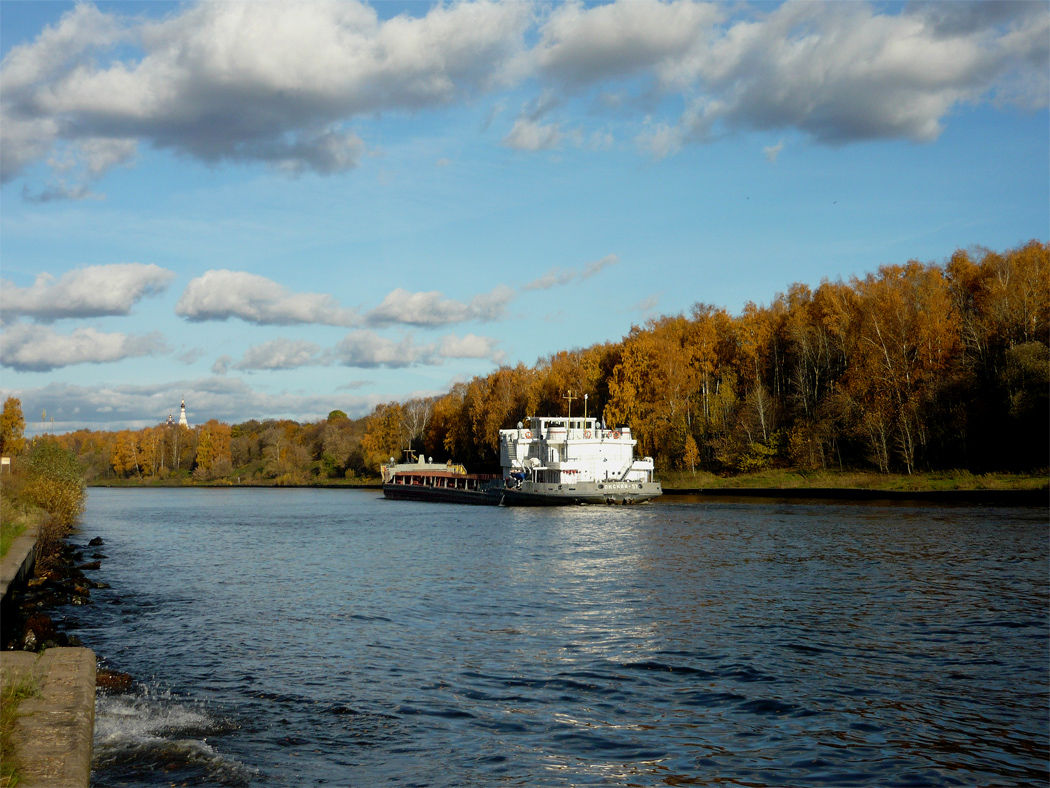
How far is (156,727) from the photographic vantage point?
1264cm

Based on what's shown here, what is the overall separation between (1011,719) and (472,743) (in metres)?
8.26

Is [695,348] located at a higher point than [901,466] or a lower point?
higher

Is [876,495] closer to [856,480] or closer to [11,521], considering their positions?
[856,480]

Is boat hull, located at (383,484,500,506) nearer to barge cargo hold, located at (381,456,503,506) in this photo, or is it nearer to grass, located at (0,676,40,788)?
barge cargo hold, located at (381,456,503,506)

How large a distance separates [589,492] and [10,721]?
57.2 meters

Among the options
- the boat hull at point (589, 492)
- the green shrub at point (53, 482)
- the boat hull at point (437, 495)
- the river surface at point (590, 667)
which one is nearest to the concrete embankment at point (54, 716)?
the river surface at point (590, 667)

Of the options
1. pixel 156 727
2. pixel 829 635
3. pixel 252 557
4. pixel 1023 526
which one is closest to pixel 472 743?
pixel 156 727

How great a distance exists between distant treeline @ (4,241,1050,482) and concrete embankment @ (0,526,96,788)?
5581 centimetres

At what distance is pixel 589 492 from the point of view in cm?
6562

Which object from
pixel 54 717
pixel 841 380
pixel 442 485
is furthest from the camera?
pixel 442 485

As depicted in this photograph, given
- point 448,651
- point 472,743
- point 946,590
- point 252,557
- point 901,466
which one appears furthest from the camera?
point 901,466

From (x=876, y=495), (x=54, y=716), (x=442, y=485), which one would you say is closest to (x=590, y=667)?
(x=54, y=716)

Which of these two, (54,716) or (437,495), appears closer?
(54,716)

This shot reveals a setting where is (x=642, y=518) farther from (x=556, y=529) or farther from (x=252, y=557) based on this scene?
(x=252, y=557)
